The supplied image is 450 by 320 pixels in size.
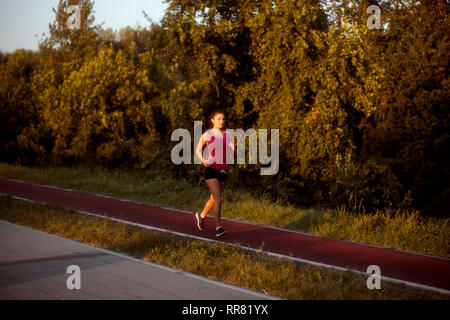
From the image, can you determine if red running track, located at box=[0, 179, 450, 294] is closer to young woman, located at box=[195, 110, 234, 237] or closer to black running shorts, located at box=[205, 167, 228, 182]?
young woman, located at box=[195, 110, 234, 237]

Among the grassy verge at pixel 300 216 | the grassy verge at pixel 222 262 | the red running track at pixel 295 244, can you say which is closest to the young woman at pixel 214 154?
the red running track at pixel 295 244

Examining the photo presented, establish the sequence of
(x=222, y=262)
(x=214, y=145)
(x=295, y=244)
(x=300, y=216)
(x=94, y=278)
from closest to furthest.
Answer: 1. (x=94, y=278)
2. (x=222, y=262)
3. (x=295, y=244)
4. (x=214, y=145)
5. (x=300, y=216)

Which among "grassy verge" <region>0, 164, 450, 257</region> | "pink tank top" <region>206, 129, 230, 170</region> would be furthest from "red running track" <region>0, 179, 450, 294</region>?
"pink tank top" <region>206, 129, 230, 170</region>

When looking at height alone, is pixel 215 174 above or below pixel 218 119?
below

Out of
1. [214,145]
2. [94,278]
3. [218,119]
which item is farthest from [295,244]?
[94,278]

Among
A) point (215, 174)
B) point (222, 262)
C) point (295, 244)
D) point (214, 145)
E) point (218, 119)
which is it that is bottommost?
point (295, 244)

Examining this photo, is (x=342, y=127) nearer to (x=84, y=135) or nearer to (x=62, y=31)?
(x=84, y=135)

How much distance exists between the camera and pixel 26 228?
8750mm

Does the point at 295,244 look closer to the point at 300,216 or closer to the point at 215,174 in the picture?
the point at 215,174

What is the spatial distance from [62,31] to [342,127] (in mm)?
25969

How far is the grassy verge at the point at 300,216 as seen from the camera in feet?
27.7

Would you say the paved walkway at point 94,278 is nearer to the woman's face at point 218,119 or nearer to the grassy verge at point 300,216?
the woman's face at point 218,119

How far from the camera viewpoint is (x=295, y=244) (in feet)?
26.9

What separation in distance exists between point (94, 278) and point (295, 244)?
3.85 metres
